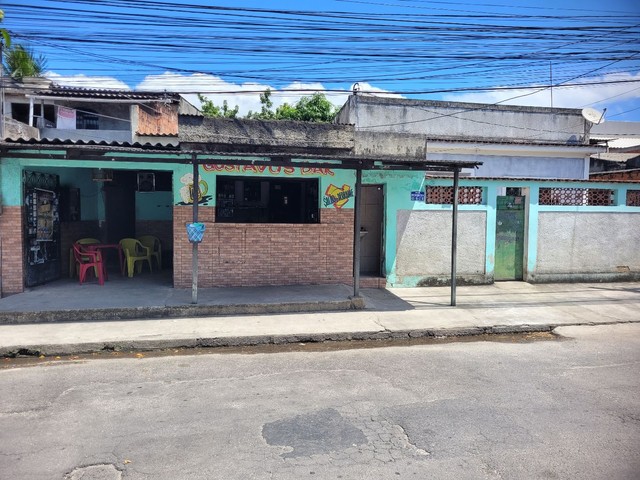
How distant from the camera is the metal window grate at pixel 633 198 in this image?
11461 mm

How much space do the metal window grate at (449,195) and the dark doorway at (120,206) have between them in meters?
7.65

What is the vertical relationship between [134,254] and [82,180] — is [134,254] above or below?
below

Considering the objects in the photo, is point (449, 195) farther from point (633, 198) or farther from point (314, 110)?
point (314, 110)

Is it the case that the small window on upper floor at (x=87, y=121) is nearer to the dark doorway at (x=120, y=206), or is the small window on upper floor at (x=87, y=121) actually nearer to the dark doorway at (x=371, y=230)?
the dark doorway at (x=120, y=206)

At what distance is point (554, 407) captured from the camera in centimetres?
446

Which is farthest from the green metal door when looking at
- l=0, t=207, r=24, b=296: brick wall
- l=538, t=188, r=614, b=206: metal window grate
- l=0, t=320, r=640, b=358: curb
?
l=0, t=207, r=24, b=296: brick wall

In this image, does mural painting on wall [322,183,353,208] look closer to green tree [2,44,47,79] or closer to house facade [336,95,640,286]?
house facade [336,95,640,286]

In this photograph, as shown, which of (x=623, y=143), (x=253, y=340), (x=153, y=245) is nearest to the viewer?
(x=253, y=340)

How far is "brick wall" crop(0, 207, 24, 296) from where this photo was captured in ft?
27.9

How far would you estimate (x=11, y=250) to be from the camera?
28.1 ft

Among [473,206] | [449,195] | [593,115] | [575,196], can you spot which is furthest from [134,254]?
[593,115]

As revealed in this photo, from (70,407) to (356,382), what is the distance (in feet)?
9.57

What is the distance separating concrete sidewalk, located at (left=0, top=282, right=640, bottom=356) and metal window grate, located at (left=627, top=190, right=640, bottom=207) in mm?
2587

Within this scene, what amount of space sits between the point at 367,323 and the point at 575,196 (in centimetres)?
703
